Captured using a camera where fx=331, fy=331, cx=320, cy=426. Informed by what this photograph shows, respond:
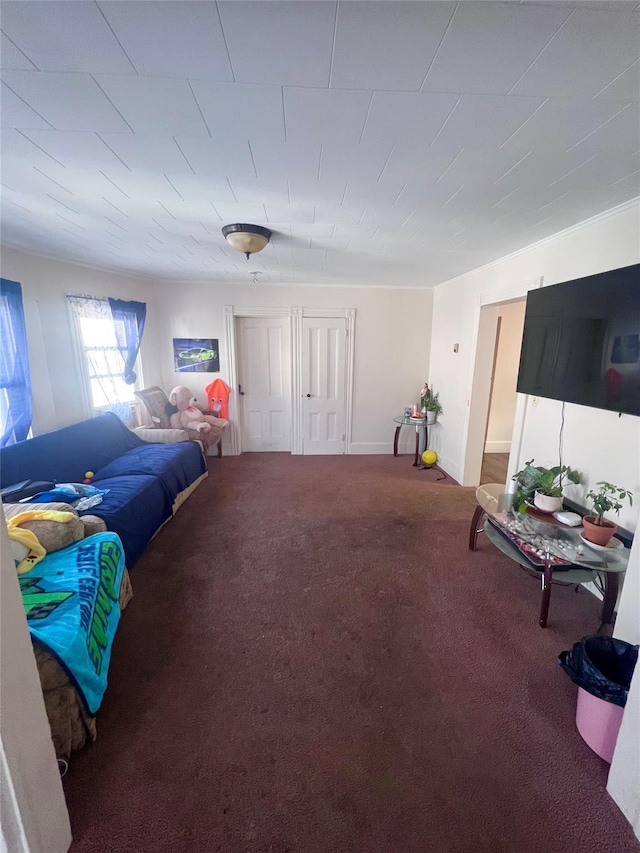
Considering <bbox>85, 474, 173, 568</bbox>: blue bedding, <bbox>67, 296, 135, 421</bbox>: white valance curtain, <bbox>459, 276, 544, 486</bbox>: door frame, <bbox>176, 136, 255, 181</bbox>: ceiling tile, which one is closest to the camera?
<bbox>176, 136, 255, 181</bbox>: ceiling tile

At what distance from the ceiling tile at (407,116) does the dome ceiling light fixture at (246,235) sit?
1.15 metres

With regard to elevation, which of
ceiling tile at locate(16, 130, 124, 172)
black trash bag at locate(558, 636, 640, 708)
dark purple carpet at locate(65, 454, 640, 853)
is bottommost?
dark purple carpet at locate(65, 454, 640, 853)

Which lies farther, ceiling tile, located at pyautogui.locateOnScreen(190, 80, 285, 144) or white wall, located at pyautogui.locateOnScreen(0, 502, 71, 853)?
ceiling tile, located at pyautogui.locateOnScreen(190, 80, 285, 144)

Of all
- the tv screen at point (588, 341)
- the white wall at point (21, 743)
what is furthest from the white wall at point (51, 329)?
the tv screen at point (588, 341)

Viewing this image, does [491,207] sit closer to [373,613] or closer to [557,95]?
[557,95]

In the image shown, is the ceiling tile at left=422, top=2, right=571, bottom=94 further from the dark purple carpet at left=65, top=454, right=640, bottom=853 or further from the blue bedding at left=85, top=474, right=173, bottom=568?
the blue bedding at left=85, top=474, right=173, bottom=568

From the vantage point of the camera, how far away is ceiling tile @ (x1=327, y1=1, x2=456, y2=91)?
80 centimetres

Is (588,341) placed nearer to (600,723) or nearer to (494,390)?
(600,723)

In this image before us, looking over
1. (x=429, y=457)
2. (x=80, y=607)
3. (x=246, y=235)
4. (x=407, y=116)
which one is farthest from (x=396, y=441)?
(x=80, y=607)

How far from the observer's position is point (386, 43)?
89cm

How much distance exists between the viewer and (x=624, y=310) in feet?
5.39

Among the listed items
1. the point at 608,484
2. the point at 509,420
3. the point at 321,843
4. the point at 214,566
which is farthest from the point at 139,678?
the point at 509,420

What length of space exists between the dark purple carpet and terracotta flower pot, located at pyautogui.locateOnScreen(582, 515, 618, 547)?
515 millimetres

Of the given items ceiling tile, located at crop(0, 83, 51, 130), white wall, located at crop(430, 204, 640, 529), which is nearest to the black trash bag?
white wall, located at crop(430, 204, 640, 529)
